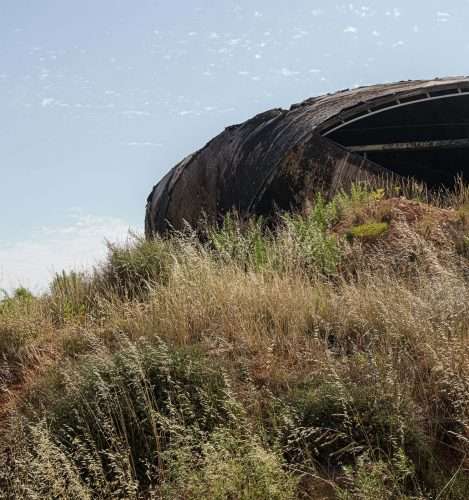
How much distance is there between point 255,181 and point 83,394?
300 inches

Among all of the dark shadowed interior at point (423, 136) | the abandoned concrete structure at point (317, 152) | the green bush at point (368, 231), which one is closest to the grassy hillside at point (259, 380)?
the green bush at point (368, 231)

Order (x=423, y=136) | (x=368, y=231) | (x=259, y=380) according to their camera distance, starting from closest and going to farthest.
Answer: (x=259, y=380)
(x=368, y=231)
(x=423, y=136)

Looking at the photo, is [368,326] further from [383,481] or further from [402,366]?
[383,481]

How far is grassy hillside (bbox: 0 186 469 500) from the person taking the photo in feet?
14.3

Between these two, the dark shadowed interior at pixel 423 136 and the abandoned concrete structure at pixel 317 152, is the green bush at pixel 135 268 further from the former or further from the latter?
the dark shadowed interior at pixel 423 136

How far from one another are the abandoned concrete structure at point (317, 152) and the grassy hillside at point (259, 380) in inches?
79.7

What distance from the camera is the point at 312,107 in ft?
45.5

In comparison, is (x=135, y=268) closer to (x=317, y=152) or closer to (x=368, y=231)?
(x=368, y=231)

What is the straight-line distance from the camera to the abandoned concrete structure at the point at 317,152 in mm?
12578

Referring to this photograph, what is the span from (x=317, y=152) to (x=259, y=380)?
7429 millimetres

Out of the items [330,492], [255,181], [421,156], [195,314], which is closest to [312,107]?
[255,181]

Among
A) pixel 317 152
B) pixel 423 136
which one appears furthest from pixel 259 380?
pixel 423 136

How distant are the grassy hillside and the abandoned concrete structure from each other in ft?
6.64

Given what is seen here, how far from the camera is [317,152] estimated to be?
1265 centimetres
